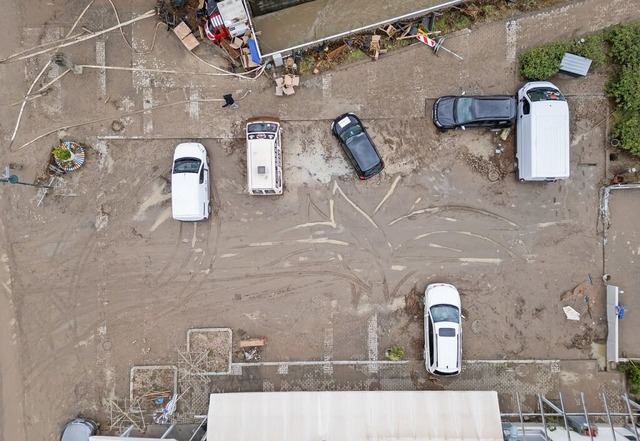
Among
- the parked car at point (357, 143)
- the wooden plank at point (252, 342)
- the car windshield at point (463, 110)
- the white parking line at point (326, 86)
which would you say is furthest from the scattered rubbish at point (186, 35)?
the wooden plank at point (252, 342)

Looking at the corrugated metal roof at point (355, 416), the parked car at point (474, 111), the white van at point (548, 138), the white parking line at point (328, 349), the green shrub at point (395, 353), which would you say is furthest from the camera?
the white parking line at point (328, 349)

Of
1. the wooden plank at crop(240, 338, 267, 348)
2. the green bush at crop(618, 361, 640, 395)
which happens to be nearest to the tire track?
the green bush at crop(618, 361, 640, 395)

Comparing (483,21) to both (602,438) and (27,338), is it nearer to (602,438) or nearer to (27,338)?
(602,438)

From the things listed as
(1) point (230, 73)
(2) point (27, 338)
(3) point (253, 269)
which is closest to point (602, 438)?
(3) point (253, 269)

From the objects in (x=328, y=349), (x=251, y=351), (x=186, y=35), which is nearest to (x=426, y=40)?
(x=186, y=35)

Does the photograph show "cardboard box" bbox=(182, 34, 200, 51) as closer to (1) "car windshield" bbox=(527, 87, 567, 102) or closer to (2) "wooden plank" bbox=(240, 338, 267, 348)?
(2) "wooden plank" bbox=(240, 338, 267, 348)

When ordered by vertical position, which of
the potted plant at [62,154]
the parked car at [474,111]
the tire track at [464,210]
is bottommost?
the tire track at [464,210]

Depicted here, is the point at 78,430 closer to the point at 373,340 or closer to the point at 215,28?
the point at 373,340

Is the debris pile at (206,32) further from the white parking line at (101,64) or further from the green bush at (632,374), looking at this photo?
the green bush at (632,374)

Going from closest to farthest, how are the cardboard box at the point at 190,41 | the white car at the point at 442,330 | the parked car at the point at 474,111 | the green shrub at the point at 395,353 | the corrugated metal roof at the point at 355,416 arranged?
the corrugated metal roof at the point at 355,416 < the white car at the point at 442,330 < the parked car at the point at 474,111 < the green shrub at the point at 395,353 < the cardboard box at the point at 190,41

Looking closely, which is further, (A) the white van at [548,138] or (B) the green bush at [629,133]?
(B) the green bush at [629,133]
